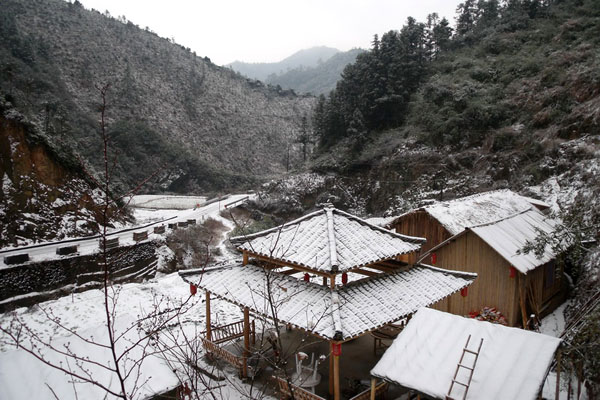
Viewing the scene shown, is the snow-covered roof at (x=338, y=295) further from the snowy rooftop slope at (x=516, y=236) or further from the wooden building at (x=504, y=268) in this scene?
the wooden building at (x=504, y=268)

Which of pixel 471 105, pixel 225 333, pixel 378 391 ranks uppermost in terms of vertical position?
pixel 471 105

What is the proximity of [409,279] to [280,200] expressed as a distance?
82.2 ft

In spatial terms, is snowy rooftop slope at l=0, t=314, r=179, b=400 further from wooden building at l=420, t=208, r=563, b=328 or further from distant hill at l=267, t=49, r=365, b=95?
A: distant hill at l=267, t=49, r=365, b=95

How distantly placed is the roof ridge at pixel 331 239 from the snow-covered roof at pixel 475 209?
5632mm

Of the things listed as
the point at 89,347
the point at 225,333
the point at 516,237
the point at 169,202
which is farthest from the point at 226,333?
the point at 169,202

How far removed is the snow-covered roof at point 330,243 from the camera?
349 inches

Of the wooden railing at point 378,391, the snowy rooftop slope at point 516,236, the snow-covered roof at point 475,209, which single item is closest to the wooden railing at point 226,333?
the wooden railing at point 378,391

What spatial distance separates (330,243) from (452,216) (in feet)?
23.7

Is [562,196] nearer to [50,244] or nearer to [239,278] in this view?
[239,278]

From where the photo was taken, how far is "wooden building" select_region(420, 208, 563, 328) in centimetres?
1186

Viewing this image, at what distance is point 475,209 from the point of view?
14930 mm

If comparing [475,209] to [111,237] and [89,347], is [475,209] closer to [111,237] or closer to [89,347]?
[89,347]

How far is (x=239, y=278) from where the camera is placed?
405 inches

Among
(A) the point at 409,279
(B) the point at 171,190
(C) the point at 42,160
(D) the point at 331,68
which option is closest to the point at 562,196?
(A) the point at 409,279
